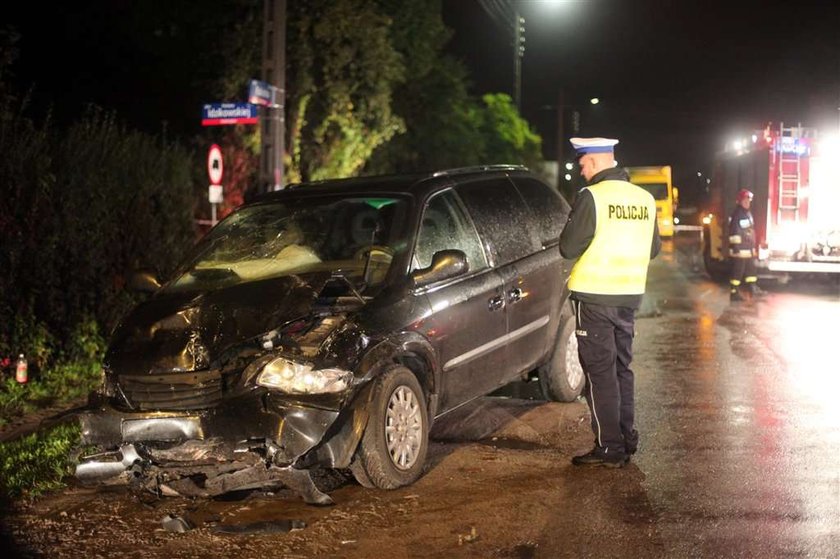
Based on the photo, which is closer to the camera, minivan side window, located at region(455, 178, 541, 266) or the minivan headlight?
the minivan headlight

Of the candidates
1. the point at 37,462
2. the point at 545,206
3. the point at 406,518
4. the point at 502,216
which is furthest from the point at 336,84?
the point at 406,518

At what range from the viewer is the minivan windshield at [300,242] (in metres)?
6.70

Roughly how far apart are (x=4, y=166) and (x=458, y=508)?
19.6 feet

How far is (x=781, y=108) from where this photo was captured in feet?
118

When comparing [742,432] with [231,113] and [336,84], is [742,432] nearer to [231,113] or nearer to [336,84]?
[231,113]

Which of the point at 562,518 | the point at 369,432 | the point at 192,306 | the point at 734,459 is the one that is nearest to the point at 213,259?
the point at 192,306

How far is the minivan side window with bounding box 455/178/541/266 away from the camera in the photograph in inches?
292

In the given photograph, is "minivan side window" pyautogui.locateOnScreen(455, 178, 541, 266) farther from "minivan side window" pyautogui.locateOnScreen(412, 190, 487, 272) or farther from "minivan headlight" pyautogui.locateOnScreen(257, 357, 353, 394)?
"minivan headlight" pyautogui.locateOnScreen(257, 357, 353, 394)

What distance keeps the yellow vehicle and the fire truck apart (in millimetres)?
19789

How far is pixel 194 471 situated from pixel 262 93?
8.55 metres

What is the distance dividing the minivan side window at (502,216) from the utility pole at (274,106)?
653cm

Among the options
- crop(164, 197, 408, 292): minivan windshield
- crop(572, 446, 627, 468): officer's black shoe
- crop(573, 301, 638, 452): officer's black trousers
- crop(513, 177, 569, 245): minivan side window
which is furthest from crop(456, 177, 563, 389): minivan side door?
crop(572, 446, 627, 468): officer's black shoe

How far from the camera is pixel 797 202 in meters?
17.7

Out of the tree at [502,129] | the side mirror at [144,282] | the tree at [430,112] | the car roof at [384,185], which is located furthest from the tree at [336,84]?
the tree at [502,129]
